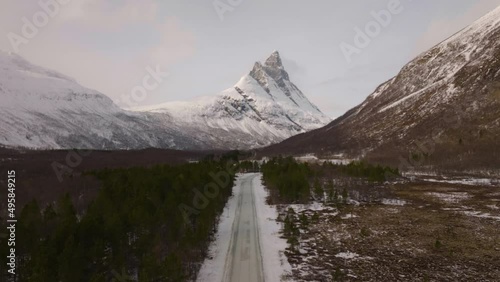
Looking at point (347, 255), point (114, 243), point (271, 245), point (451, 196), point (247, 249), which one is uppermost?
point (114, 243)

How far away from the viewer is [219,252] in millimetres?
42406

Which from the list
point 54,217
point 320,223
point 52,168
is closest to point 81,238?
point 54,217

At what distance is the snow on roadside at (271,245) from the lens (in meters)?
36.3

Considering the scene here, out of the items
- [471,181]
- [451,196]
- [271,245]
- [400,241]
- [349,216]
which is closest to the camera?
[271,245]

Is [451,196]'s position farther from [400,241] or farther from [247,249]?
[247,249]

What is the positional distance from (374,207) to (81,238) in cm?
5763

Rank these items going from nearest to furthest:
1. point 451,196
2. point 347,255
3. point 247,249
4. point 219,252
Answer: point 347,255 < point 219,252 < point 247,249 < point 451,196

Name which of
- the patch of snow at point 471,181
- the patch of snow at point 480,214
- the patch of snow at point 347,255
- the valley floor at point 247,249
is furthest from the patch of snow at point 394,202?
the patch of snow at point 471,181

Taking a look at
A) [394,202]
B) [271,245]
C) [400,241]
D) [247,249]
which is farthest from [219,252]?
[394,202]

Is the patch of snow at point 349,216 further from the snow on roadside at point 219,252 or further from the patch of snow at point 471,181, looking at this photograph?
the patch of snow at point 471,181

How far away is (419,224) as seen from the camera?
2217 inches

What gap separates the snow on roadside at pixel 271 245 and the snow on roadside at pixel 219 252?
14.8ft

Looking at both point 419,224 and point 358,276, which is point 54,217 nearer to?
point 358,276

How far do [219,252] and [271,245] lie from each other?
7.10m
